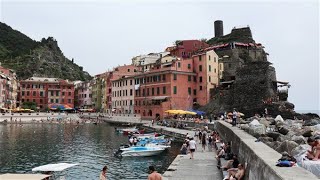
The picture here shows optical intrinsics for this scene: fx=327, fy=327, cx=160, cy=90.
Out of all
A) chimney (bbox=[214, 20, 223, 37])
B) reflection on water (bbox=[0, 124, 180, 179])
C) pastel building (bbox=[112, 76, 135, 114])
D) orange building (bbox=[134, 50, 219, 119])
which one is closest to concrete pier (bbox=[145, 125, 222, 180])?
reflection on water (bbox=[0, 124, 180, 179])

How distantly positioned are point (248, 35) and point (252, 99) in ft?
119

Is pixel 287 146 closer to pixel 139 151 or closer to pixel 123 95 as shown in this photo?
pixel 139 151

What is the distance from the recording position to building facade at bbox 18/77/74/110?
114312 mm

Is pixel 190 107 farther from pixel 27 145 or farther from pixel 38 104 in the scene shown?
pixel 38 104

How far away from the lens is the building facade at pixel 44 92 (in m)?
114

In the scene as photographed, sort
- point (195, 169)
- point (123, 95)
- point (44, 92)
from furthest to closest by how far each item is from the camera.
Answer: point (44, 92), point (123, 95), point (195, 169)

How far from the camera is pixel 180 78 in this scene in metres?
71.3

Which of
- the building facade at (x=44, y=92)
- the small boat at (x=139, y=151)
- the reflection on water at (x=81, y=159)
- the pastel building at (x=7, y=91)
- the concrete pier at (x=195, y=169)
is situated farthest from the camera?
the building facade at (x=44, y=92)

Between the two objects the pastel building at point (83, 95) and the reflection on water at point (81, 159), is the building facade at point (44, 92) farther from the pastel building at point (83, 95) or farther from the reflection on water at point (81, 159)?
the reflection on water at point (81, 159)

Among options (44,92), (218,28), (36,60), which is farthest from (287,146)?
(36,60)

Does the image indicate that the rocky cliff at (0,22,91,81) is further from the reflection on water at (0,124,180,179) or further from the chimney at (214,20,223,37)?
the reflection on water at (0,124,180,179)

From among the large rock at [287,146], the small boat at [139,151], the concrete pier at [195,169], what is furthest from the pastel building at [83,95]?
the large rock at [287,146]

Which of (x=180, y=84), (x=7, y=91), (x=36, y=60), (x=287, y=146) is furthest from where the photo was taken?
(x=36, y=60)

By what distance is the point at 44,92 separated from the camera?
116 meters
